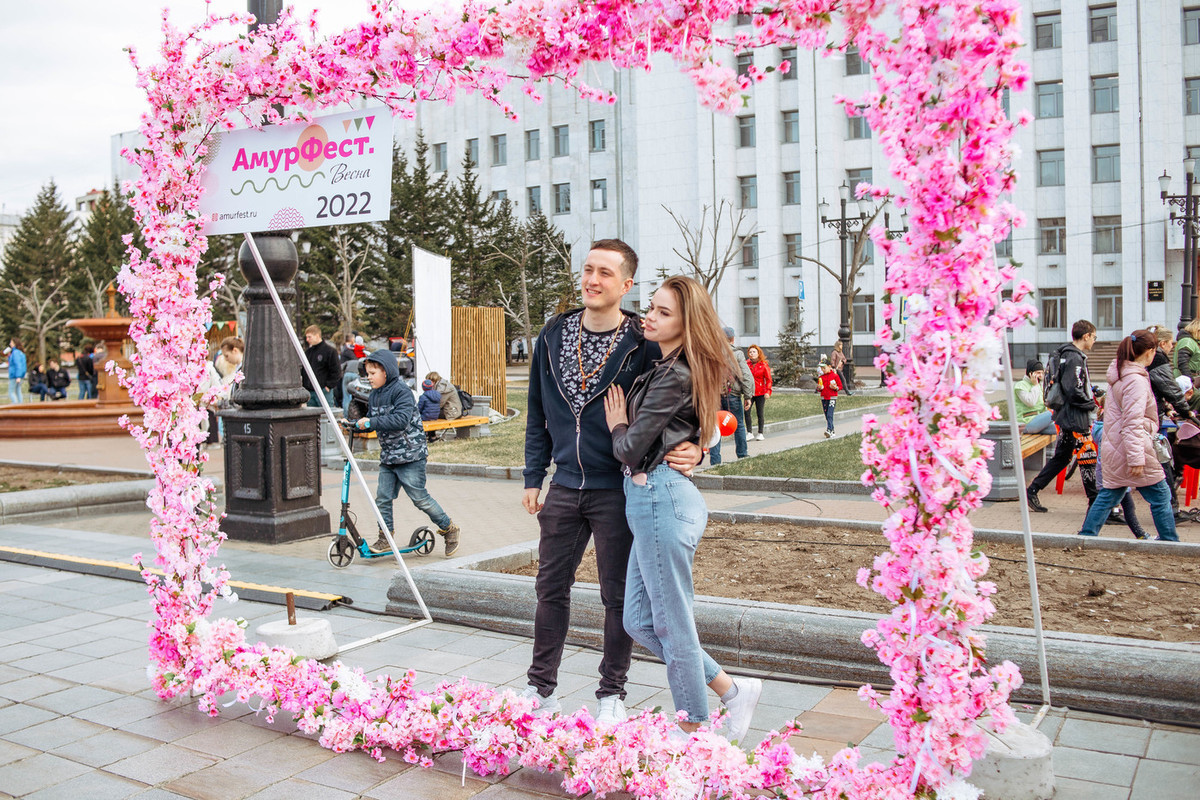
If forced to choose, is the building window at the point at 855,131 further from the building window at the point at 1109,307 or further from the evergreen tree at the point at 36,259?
the evergreen tree at the point at 36,259

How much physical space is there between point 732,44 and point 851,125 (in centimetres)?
4517

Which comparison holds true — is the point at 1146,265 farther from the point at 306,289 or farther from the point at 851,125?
the point at 306,289

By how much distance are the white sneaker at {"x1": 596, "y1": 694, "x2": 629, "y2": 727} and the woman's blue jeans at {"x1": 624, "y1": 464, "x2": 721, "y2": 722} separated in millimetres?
333

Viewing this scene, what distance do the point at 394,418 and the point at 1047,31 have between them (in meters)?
43.1

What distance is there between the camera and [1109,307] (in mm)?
41469

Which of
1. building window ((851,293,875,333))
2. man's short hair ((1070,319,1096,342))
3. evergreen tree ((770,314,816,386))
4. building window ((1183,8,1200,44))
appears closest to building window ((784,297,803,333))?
building window ((851,293,875,333))

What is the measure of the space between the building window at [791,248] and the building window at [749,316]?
8.96 feet

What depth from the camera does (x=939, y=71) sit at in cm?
285

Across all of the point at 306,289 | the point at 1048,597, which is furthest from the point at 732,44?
the point at 306,289

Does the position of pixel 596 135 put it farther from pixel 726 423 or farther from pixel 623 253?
pixel 623 253

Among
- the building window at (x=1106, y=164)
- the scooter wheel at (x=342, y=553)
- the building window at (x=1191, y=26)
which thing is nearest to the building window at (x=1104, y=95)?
the building window at (x=1106, y=164)

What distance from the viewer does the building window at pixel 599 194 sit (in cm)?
5462

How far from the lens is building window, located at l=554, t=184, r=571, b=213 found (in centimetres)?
5617

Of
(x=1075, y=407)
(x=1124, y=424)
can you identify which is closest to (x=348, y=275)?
(x=1075, y=407)
